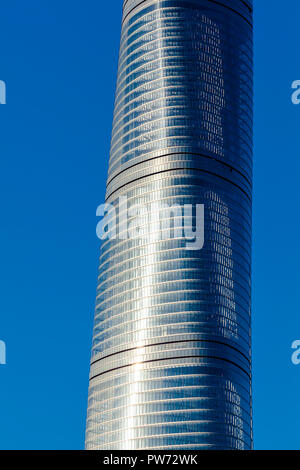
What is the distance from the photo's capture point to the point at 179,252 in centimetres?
11762

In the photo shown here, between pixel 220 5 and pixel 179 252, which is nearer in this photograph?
pixel 179 252

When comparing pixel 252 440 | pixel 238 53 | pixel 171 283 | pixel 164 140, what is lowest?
pixel 252 440

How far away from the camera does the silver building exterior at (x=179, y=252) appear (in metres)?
111

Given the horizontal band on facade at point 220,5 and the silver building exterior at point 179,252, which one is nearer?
the silver building exterior at point 179,252

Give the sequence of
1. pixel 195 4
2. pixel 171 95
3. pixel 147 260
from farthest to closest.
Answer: pixel 195 4 < pixel 171 95 < pixel 147 260

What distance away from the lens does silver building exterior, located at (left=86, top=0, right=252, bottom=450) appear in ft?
364

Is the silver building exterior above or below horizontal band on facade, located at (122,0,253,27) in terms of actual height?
below

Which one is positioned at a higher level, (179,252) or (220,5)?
(220,5)

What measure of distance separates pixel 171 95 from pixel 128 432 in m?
51.9

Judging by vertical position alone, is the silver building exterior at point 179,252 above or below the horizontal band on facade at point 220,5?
below

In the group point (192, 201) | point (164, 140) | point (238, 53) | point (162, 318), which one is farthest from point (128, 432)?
point (238, 53)

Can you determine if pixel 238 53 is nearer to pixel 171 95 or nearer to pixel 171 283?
pixel 171 95

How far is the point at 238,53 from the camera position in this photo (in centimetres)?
13800

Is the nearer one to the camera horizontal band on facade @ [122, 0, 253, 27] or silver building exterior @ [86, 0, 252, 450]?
silver building exterior @ [86, 0, 252, 450]
